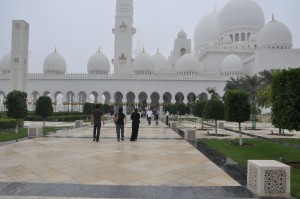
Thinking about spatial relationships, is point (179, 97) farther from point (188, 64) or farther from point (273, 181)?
point (273, 181)

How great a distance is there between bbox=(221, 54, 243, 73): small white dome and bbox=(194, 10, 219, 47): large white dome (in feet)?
29.5

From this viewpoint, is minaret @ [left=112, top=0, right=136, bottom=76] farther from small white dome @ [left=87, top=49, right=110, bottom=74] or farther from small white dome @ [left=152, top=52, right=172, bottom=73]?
small white dome @ [left=152, top=52, right=172, bottom=73]

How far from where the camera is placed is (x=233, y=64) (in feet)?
156

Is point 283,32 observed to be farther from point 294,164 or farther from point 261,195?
point 261,195

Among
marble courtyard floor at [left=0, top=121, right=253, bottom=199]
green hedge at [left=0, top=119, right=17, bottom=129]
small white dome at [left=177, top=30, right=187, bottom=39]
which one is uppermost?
small white dome at [left=177, top=30, right=187, bottom=39]

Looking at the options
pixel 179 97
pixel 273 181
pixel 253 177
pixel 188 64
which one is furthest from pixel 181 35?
pixel 273 181

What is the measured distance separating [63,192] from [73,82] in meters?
45.2

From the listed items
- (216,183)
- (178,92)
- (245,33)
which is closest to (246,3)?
(245,33)

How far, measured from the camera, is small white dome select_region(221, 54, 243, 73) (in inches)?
1873

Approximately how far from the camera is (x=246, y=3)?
49.7m

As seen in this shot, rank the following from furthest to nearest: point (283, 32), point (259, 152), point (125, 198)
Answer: point (283, 32) → point (259, 152) → point (125, 198)

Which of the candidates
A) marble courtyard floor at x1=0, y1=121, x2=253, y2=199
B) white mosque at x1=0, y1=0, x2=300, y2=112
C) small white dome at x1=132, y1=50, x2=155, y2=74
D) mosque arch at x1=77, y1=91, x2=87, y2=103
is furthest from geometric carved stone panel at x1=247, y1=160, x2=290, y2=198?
mosque arch at x1=77, y1=91, x2=87, y2=103

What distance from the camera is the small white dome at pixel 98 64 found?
165 feet

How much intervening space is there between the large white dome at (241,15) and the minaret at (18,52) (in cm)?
3123
